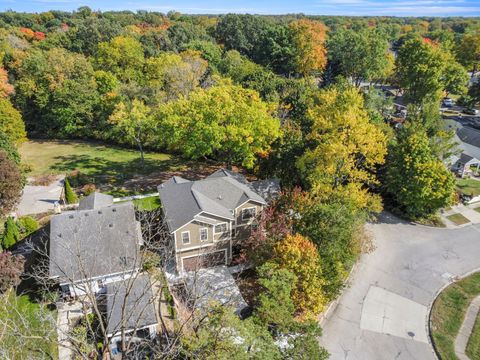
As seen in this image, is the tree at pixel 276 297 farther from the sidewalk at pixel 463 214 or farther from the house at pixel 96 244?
the sidewalk at pixel 463 214

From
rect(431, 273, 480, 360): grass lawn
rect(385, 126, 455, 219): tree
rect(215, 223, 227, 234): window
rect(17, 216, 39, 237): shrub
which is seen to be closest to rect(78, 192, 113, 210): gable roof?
rect(17, 216, 39, 237): shrub

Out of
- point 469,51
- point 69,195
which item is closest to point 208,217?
point 69,195

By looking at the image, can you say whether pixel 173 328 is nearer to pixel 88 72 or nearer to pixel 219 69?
pixel 88 72

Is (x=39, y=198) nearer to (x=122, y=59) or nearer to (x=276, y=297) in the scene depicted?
(x=276, y=297)

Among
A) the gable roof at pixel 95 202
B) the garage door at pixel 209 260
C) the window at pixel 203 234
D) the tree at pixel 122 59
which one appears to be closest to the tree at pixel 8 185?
the gable roof at pixel 95 202

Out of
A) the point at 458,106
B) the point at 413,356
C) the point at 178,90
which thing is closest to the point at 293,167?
the point at 413,356

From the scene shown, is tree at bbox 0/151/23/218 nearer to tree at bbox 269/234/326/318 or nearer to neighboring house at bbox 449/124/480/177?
tree at bbox 269/234/326/318
